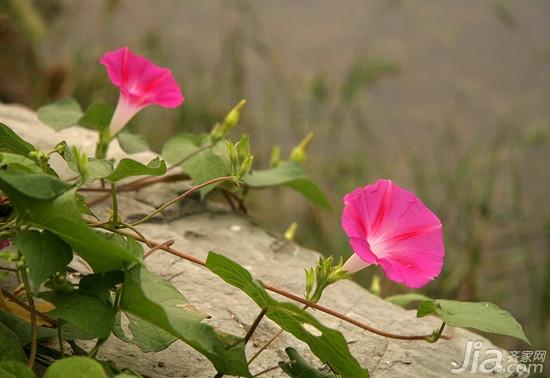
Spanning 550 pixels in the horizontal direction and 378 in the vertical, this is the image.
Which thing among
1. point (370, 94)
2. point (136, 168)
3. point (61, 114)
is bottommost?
point (370, 94)

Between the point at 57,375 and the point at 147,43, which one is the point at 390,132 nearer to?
the point at 147,43

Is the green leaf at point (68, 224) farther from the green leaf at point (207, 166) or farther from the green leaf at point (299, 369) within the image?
the green leaf at point (207, 166)

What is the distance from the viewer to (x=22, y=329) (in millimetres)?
883

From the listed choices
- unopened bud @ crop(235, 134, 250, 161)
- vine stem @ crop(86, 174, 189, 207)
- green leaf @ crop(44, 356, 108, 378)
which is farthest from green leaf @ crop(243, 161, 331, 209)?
green leaf @ crop(44, 356, 108, 378)

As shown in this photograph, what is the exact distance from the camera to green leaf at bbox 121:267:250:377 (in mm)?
798

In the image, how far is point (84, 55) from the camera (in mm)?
2896

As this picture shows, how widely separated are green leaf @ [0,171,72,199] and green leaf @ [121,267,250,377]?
0.33 feet

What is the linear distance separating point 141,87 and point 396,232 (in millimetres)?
448

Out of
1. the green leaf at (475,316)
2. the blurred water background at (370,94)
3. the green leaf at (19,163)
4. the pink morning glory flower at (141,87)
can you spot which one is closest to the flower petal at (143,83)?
the pink morning glory flower at (141,87)

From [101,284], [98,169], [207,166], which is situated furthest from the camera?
[207,166]

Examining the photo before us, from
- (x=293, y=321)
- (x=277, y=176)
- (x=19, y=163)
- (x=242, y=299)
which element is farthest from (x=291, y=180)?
(x=19, y=163)

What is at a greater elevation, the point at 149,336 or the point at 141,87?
the point at 141,87

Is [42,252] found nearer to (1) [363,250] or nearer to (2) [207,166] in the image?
(1) [363,250]

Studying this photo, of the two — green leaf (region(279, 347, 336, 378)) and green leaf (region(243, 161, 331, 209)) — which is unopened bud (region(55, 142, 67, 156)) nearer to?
green leaf (region(279, 347, 336, 378))
